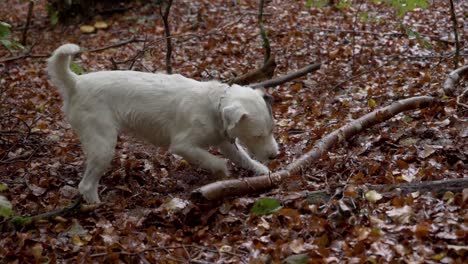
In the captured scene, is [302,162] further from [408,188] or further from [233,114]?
[408,188]

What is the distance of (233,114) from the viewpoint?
5.51 meters

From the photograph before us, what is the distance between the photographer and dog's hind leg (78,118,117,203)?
5898 millimetres

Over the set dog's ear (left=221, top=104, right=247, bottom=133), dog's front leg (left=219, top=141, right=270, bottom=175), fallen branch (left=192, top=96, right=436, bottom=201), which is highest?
dog's ear (left=221, top=104, right=247, bottom=133)

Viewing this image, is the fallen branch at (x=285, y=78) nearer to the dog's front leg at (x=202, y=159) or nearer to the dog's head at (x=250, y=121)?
the dog's head at (x=250, y=121)

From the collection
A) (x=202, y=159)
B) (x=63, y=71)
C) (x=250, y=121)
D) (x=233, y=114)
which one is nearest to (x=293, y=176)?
(x=250, y=121)

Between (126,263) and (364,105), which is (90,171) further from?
(364,105)

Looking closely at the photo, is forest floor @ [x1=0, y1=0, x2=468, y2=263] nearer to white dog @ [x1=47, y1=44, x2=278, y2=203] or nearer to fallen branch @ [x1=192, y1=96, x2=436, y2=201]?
fallen branch @ [x1=192, y1=96, x2=436, y2=201]

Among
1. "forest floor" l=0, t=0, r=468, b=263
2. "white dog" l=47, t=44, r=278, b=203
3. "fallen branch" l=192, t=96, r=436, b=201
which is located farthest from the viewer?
"white dog" l=47, t=44, r=278, b=203

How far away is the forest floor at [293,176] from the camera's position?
432 centimetres

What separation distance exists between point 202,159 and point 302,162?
3.39ft

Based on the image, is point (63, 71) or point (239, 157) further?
point (239, 157)

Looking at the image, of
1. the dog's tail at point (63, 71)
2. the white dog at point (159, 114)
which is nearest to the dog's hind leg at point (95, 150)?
the white dog at point (159, 114)

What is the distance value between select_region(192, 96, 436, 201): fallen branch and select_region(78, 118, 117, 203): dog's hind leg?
1480mm

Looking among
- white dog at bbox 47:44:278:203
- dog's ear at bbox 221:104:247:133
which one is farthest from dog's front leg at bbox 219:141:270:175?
dog's ear at bbox 221:104:247:133
